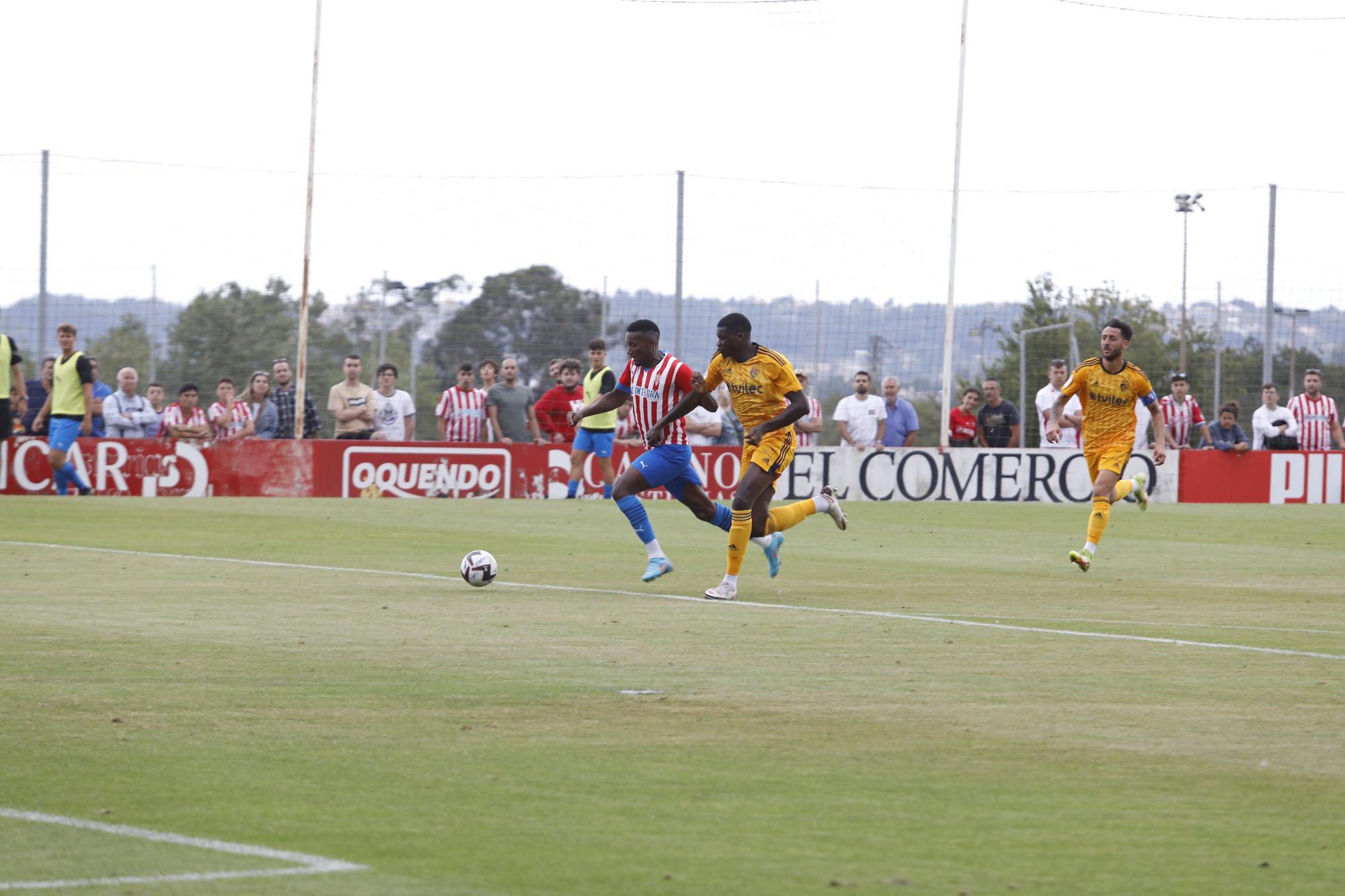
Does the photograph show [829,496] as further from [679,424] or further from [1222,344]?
[1222,344]

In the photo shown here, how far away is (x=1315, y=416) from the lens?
1203 inches

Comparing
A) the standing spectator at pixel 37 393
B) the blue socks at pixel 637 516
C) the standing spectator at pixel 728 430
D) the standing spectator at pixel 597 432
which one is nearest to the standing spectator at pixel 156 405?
the standing spectator at pixel 37 393

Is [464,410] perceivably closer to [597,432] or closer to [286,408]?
[286,408]

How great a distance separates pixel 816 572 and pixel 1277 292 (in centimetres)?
1948

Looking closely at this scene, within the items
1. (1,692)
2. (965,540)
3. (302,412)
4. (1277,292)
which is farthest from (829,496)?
(1277,292)

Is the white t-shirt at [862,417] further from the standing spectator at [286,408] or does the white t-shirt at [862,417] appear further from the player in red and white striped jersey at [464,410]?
the standing spectator at [286,408]

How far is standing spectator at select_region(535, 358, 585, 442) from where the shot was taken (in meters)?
27.0

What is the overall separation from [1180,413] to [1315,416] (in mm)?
2542

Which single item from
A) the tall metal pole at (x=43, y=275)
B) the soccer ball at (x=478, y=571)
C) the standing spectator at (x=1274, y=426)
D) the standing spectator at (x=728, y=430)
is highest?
the tall metal pole at (x=43, y=275)

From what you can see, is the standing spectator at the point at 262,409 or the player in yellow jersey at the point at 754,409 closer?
the player in yellow jersey at the point at 754,409

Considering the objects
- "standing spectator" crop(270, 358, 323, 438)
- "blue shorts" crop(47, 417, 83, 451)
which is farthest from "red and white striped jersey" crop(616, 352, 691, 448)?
"standing spectator" crop(270, 358, 323, 438)

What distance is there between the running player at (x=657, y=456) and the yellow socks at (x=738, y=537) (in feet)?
2.66

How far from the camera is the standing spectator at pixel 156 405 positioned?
26.4 metres

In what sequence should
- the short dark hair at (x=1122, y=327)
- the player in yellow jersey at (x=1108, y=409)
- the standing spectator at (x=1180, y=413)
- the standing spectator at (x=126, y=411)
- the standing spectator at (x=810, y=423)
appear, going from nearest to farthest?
the short dark hair at (x=1122, y=327) < the player in yellow jersey at (x=1108, y=409) < the standing spectator at (x=126, y=411) < the standing spectator at (x=810, y=423) < the standing spectator at (x=1180, y=413)
